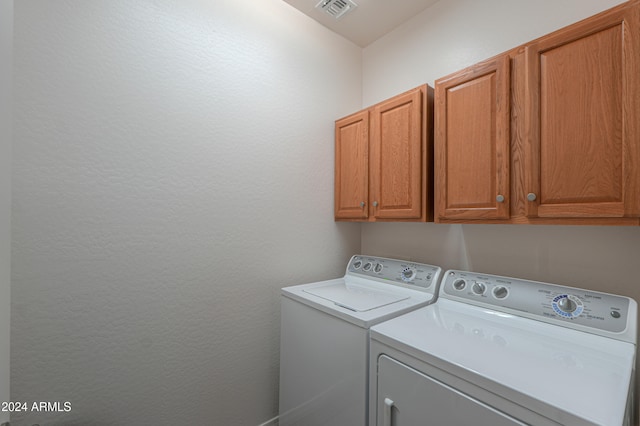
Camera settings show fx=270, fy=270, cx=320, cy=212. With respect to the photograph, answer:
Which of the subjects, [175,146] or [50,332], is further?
[175,146]

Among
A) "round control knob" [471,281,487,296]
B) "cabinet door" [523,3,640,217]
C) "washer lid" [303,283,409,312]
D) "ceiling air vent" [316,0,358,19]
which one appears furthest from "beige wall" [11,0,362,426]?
"cabinet door" [523,3,640,217]

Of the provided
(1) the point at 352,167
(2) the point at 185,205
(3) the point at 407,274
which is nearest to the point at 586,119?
(3) the point at 407,274

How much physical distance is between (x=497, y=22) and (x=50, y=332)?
2.68 meters

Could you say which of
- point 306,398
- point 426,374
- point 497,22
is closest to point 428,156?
point 497,22

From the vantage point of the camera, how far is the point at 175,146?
4.72ft

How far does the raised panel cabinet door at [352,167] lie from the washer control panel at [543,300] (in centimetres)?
72

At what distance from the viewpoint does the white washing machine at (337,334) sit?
1.17 metres

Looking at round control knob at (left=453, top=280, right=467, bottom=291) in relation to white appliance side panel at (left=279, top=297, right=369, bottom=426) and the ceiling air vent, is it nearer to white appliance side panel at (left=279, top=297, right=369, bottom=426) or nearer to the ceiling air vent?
white appliance side panel at (left=279, top=297, right=369, bottom=426)

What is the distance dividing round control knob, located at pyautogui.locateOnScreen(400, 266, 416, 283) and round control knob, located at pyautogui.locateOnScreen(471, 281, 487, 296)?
34 centimetres

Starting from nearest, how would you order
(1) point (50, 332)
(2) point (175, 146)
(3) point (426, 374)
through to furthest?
1. (3) point (426, 374)
2. (1) point (50, 332)
3. (2) point (175, 146)

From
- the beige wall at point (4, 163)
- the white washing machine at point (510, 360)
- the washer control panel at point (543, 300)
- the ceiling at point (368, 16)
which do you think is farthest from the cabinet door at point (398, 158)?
the beige wall at point (4, 163)

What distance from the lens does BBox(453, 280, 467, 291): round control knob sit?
1.43m

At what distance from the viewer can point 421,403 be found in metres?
0.91

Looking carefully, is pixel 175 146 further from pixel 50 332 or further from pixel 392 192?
pixel 392 192
